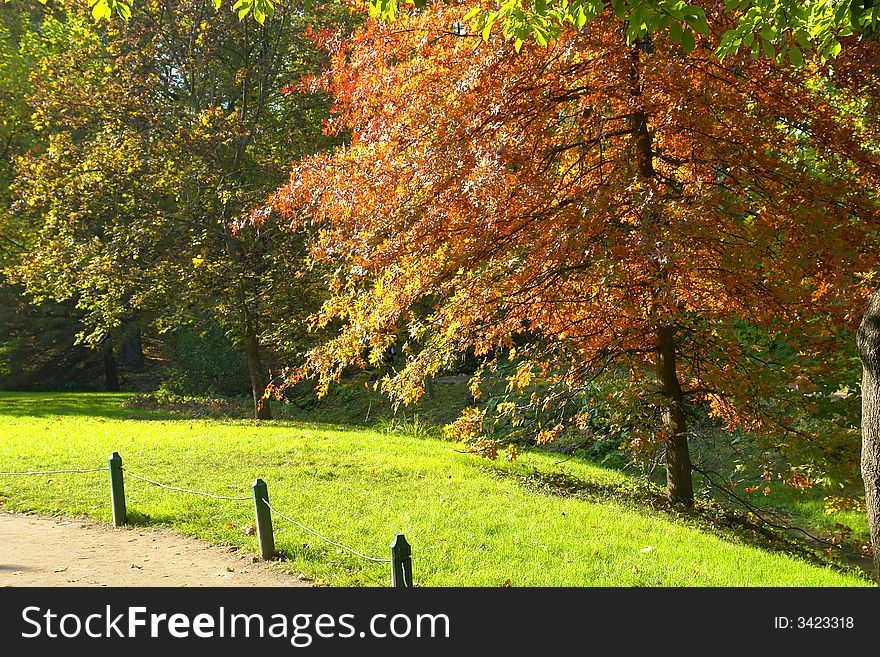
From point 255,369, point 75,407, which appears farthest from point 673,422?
point 75,407

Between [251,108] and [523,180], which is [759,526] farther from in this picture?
[251,108]

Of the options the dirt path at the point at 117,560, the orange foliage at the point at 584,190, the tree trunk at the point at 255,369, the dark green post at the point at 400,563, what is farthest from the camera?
the tree trunk at the point at 255,369

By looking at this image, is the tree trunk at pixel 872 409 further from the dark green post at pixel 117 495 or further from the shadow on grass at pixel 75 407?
the shadow on grass at pixel 75 407

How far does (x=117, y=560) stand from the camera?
727 cm

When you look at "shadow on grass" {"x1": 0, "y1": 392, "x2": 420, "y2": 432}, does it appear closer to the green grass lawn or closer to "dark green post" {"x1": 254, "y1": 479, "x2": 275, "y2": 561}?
the green grass lawn

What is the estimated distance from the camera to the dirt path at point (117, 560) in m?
6.64

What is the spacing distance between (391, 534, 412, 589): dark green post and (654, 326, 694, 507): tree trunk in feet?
16.5

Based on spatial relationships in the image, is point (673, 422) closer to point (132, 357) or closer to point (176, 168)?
point (176, 168)

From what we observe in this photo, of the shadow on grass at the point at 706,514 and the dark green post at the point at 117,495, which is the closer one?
the dark green post at the point at 117,495

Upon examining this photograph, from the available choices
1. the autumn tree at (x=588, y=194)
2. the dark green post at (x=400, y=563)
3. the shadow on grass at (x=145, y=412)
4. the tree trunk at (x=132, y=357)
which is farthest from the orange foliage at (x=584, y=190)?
the tree trunk at (x=132, y=357)

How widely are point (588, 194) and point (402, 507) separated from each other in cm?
419

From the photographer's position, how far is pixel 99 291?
2112 cm

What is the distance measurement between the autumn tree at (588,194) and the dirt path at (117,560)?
220 cm

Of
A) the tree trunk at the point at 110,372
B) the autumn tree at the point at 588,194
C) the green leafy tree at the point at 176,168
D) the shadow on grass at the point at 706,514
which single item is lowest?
the shadow on grass at the point at 706,514
